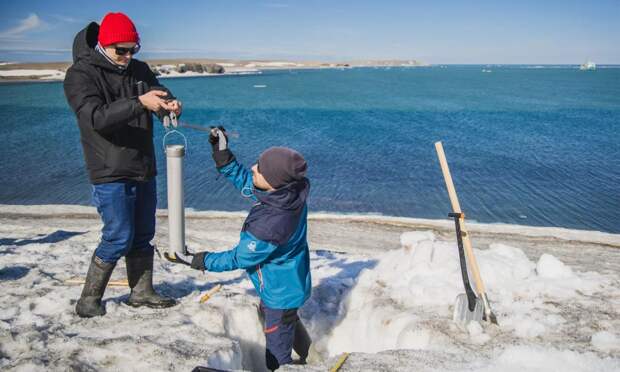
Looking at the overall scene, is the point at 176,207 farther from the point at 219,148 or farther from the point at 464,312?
the point at 464,312

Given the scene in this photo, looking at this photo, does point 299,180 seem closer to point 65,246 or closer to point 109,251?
point 109,251

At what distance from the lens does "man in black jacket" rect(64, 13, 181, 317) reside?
11.9 feet

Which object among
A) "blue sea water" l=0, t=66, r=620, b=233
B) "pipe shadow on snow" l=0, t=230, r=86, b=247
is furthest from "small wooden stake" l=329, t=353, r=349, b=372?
"blue sea water" l=0, t=66, r=620, b=233

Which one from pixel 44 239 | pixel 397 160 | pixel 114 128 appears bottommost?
pixel 397 160

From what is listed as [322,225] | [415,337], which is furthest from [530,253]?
[415,337]

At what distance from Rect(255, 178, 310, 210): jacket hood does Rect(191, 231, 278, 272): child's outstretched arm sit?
0.28 metres

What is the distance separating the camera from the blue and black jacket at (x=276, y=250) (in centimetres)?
351

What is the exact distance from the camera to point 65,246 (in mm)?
6770

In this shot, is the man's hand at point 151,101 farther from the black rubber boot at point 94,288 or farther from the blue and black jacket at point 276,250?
the black rubber boot at point 94,288

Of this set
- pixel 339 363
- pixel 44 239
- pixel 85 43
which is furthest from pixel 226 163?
pixel 44 239

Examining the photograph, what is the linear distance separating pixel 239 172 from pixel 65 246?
3.84 metres

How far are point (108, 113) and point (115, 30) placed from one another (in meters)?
0.64

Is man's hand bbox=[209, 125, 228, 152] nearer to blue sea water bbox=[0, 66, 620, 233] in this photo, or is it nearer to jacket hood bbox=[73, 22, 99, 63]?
jacket hood bbox=[73, 22, 99, 63]

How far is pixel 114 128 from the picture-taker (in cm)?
361
